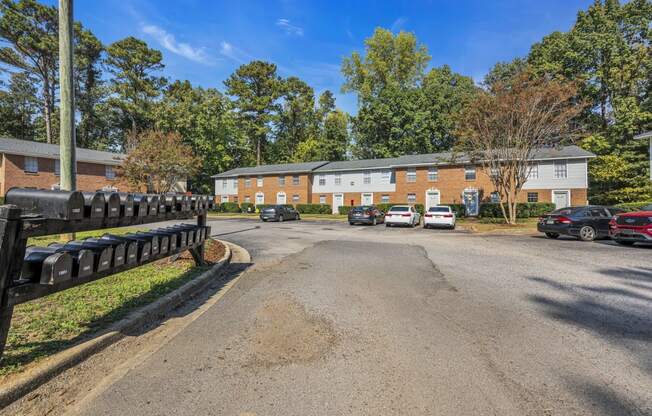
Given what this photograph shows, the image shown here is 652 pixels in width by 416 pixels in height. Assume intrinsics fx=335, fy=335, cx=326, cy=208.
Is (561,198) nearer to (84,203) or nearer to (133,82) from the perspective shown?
(84,203)

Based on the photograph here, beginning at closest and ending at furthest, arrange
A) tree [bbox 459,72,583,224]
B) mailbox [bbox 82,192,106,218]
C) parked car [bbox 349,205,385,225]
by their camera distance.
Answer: mailbox [bbox 82,192,106,218] → tree [bbox 459,72,583,224] → parked car [bbox 349,205,385,225]

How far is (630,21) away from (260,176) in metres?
46.7

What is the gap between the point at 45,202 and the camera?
3.29m

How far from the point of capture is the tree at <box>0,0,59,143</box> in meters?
39.0

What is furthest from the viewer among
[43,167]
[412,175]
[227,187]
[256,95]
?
[256,95]

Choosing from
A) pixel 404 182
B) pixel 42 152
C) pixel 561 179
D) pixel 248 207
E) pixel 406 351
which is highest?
pixel 42 152

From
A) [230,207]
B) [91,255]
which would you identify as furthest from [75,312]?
[230,207]

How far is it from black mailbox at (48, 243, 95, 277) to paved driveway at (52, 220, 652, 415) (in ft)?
3.78

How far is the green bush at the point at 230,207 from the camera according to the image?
45031 millimetres

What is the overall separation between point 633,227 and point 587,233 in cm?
238

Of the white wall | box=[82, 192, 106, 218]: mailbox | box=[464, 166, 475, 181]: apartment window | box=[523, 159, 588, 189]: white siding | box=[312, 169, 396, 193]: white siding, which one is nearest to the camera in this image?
box=[82, 192, 106, 218]: mailbox

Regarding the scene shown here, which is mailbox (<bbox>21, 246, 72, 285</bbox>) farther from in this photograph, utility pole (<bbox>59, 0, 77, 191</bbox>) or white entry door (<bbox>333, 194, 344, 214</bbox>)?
white entry door (<bbox>333, 194, 344, 214</bbox>)

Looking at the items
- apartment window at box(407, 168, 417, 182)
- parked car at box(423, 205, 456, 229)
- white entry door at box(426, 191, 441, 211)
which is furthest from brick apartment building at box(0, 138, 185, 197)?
white entry door at box(426, 191, 441, 211)

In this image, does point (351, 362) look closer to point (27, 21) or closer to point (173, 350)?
point (173, 350)
